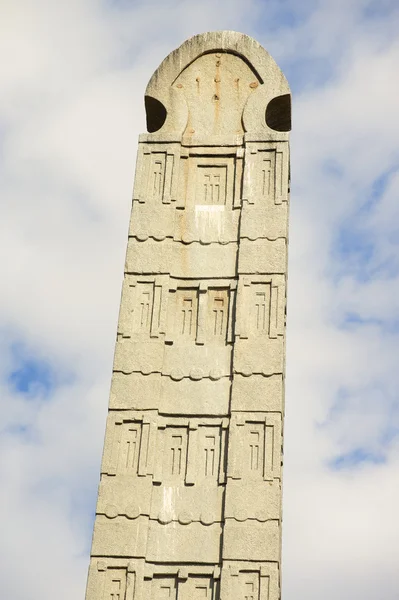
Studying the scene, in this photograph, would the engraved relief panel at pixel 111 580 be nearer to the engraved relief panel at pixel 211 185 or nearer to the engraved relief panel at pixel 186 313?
the engraved relief panel at pixel 186 313

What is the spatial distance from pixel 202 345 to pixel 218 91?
12.4 ft

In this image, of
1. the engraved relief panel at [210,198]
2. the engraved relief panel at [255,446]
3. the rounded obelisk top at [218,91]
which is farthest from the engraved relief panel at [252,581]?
the rounded obelisk top at [218,91]

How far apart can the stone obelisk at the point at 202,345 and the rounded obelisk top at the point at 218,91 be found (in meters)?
0.02

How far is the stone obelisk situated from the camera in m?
11.7

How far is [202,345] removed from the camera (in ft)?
42.3

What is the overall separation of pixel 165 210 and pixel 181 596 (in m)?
4.75

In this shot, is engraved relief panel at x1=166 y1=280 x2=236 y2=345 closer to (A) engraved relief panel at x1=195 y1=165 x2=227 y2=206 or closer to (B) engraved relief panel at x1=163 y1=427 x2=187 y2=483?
(B) engraved relief panel at x1=163 y1=427 x2=187 y2=483

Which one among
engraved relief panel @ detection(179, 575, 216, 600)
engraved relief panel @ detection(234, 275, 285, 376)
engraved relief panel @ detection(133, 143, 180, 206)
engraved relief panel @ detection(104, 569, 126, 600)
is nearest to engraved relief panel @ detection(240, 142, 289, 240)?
engraved relief panel @ detection(234, 275, 285, 376)

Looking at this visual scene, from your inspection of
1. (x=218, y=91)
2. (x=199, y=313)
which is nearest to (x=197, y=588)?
(x=199, y=313)

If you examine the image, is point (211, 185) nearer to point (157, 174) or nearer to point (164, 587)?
point (157, 174)

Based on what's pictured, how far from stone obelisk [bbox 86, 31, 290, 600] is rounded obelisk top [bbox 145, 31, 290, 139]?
19mm

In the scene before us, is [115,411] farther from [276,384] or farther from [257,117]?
[257,117]

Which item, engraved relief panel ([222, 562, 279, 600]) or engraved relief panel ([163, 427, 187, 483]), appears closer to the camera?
engraved relief panel ([222, 562, 279, 600])

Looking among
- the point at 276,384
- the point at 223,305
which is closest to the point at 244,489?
the point at 276,384
